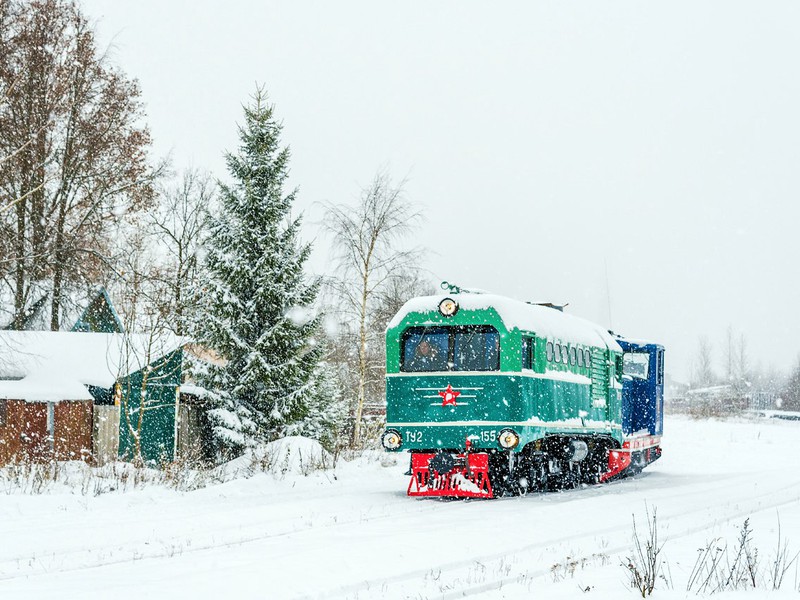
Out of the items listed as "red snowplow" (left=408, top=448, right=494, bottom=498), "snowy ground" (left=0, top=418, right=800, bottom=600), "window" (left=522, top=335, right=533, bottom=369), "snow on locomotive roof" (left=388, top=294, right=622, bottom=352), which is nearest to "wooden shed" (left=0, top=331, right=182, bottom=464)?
"snowy ground" (left=0, top=418, right=800, bottom=600)

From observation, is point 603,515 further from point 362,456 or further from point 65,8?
point 65,8

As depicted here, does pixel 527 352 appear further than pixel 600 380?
No

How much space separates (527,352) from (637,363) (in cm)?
929

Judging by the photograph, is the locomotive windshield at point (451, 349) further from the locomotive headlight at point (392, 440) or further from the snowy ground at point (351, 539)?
the snowy ground at point (351, 539)

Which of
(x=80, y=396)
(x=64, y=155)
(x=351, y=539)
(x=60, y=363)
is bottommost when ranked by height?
(x=351, y=539)

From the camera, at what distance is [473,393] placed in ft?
52.4

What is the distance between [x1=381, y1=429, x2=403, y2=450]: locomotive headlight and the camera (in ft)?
52.9

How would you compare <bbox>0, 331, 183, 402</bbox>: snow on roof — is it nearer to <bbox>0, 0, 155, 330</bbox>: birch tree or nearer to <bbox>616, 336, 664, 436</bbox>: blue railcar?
<bbox>0, 0, 155, 330</bbox>: birch tree

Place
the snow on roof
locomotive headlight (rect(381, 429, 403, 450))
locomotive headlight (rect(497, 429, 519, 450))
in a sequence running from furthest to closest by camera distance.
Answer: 1. the snow on roof
2. locomotive headlight (rect(381, 429, 403, 450))
3. locomotive headlight (rect(497, 429, 519, 450))

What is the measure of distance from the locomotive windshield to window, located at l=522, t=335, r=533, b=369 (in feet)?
1.49

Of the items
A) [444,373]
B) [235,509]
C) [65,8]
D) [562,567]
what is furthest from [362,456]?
[65,8]

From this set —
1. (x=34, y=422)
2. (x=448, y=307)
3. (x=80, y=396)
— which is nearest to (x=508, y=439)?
(x=448, y=307)

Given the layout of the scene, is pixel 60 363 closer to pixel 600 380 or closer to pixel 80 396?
pixel 80 396

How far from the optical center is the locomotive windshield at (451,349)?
15984mm
